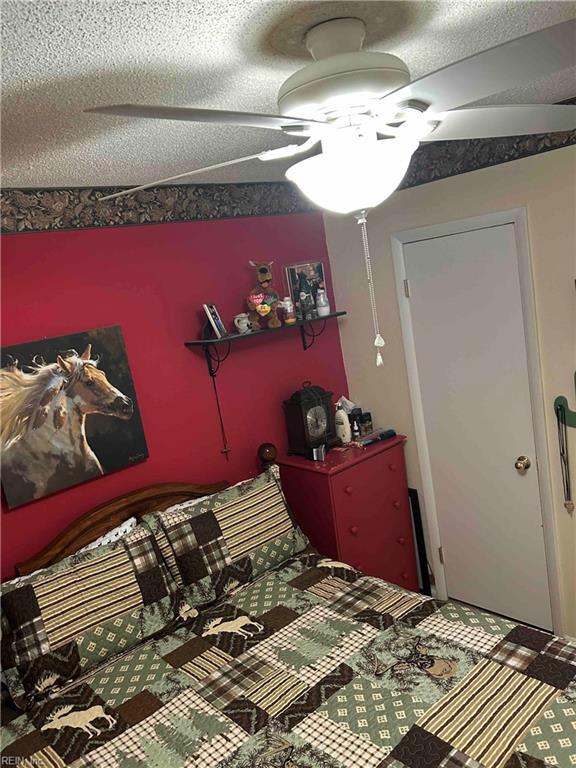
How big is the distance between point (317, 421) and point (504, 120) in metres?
2.06

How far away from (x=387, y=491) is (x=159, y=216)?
187 cm

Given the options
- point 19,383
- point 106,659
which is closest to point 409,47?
point 19,383

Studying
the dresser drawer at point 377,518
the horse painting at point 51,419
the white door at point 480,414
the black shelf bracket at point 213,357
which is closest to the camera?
the horse painting at point 51,419

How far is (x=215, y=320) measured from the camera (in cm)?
296

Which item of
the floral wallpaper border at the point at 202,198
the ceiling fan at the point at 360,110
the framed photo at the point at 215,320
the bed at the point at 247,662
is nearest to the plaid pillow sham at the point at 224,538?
the bed at the point at 247,662

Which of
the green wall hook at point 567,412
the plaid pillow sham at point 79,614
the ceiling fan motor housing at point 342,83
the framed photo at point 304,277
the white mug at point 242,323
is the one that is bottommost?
the plaid pillow sham at point 79,614

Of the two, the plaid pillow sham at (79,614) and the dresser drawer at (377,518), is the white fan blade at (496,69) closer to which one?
the plaid pillow sham at (79,614)

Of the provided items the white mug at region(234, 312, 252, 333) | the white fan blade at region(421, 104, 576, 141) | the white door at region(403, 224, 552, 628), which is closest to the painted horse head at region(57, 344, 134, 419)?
the white mug at region(234, 312, 252, 333)

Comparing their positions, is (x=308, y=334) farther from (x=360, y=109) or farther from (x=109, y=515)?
(x=360, y=109)

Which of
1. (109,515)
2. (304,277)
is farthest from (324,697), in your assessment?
(304,277)

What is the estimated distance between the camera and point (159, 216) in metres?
2.86

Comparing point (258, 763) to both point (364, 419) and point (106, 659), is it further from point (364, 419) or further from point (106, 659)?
point (364, 419)

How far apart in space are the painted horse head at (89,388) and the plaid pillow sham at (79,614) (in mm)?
565

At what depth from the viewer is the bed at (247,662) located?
1.72m
